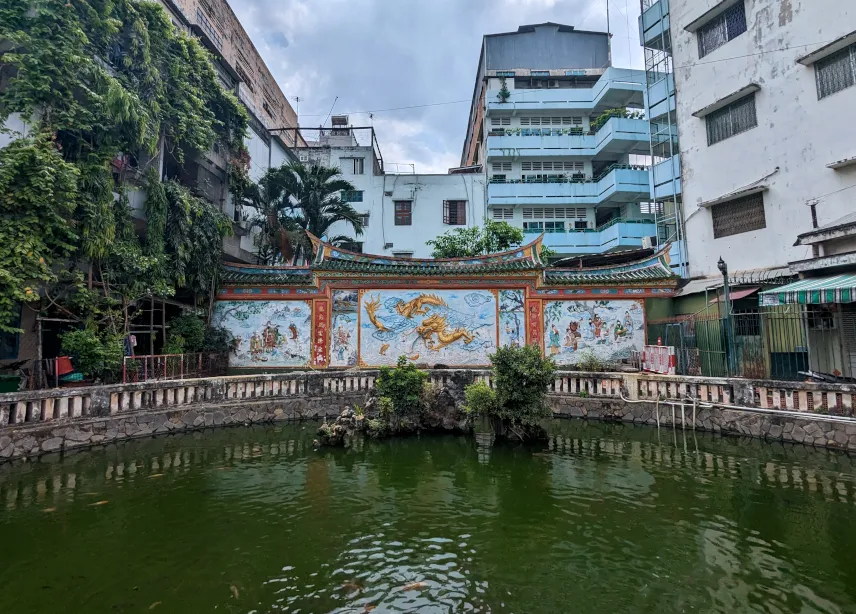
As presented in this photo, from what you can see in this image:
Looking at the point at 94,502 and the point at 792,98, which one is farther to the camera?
the point at 792,98

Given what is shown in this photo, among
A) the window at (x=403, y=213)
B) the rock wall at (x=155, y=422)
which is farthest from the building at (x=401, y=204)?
the rock wall at (x=155, y=422)

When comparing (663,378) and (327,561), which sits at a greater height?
(663,378)

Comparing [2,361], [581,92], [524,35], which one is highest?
[524,35]

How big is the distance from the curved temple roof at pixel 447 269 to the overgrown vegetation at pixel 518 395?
5724mm

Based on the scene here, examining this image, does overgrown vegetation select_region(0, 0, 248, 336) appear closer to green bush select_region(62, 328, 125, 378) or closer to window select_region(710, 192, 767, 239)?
green bush select_region(62, 328, 125, 378)

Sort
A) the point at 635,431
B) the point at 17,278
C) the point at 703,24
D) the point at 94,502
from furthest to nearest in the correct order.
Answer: the point at 703,24
the point at 635,431
the point at 17,278
the point at 94,502

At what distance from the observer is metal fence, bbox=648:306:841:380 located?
34.2 feet

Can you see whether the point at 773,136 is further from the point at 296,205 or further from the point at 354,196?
the point at 354,196

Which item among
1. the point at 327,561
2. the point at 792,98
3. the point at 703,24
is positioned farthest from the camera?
the point at 703,24

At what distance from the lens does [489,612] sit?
12.0ft

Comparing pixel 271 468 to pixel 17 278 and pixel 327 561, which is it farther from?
pixel 17 278

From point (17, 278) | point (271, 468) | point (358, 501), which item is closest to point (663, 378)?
point (358, 501)

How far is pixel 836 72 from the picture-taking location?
12203 mm

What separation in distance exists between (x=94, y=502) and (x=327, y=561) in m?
3.69
